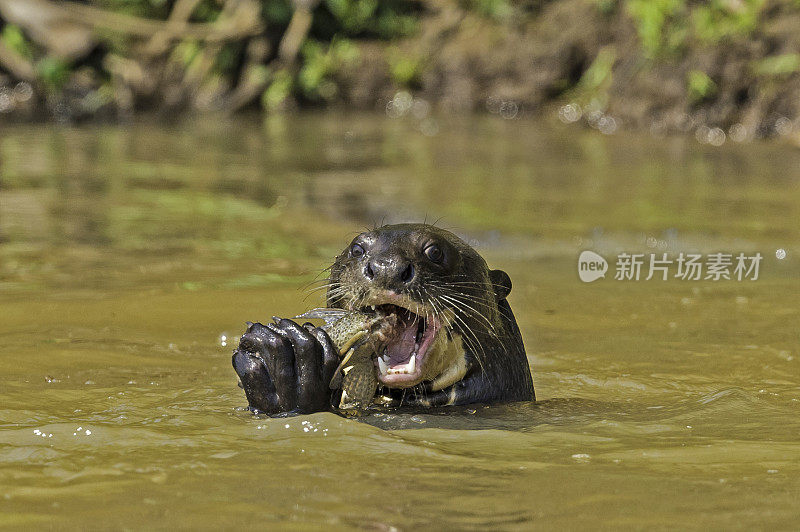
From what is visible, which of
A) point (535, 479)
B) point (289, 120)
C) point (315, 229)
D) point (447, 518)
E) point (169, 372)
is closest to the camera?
point (447, 518)

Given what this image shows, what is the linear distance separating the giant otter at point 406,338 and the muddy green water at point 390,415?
0.11 meters

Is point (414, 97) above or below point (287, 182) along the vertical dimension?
above

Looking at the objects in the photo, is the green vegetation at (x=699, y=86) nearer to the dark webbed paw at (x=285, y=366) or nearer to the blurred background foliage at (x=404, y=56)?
the blurred background foliage at (x=404, y=56)

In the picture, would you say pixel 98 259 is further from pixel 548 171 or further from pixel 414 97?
pixel 414 97

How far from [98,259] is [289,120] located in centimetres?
872

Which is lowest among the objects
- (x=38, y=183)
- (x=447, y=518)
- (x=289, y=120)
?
(x=447, y=518)

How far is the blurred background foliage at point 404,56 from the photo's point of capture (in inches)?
494

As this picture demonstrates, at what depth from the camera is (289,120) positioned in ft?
47.7

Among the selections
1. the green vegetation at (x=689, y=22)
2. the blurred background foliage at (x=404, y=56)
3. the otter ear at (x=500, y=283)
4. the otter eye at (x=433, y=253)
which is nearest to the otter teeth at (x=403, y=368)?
the otter eye at (x=433, y=253)

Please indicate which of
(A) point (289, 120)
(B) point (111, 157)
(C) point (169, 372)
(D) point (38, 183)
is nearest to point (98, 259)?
(C) point (169, 372)

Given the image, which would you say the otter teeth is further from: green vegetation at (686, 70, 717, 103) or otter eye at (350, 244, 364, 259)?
green vegetation at (686, 70, 717, 103)

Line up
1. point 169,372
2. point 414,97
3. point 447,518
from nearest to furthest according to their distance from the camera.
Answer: point 447,518 < point 169,372 < point 414,97

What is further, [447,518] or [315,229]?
[315,229]

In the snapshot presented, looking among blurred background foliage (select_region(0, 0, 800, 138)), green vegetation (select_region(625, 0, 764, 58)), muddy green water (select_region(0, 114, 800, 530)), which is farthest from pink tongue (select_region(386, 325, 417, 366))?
green vegetation (select_region(625, 0, 764, 58))
